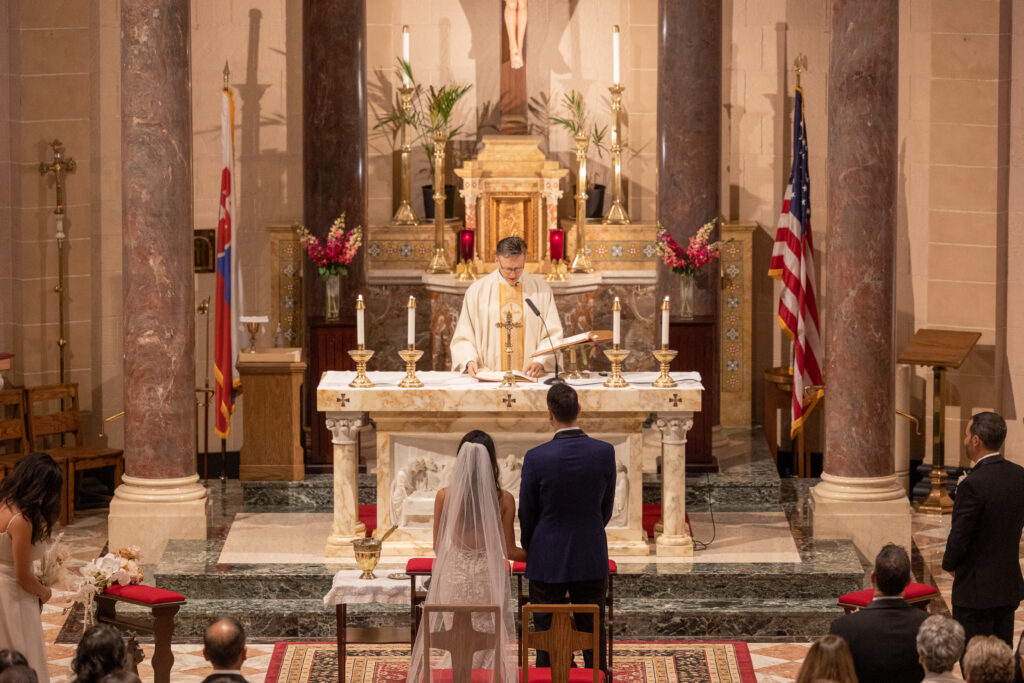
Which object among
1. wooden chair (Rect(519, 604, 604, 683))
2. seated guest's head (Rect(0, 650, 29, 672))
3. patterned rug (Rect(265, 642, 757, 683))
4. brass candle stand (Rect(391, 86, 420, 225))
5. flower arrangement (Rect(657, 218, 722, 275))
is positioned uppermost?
brass candle stand (Rect(391, 86, 420, 225))

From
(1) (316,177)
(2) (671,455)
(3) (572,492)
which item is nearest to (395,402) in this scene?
(2) (671,455)

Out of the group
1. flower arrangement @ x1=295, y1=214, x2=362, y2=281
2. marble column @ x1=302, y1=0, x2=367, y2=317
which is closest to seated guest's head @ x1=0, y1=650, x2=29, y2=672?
flower arrangement @ x1=295, y1=214, x2=362, y2=281

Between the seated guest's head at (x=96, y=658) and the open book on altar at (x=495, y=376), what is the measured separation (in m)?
4.90

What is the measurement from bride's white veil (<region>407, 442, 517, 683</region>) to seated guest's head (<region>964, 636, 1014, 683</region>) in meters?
2.44

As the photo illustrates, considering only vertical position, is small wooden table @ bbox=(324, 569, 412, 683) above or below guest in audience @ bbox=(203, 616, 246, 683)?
below

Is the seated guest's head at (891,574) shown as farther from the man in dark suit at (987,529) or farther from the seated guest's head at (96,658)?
the seated guest's head at (96,658)

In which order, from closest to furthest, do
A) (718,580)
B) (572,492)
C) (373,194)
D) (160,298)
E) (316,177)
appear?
(572,492), (718,580), (160,298), (316,177), (373,194)

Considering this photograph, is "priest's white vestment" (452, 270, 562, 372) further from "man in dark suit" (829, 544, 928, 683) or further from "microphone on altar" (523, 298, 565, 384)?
"man in dark suit" (829, 544, 928, 683)

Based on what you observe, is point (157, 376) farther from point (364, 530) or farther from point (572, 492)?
point (572, 492)

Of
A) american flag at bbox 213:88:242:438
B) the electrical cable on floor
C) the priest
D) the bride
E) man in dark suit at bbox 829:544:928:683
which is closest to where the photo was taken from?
man in dark suit at bbox 829:544:928:683

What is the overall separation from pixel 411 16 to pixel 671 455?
6389mm

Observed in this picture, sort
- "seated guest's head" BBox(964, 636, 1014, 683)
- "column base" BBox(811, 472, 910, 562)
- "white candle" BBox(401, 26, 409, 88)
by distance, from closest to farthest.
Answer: "seated guest's head" BBox(964, 636, 1014, 683)
"column base" BBox(811, 472, 910, 562)
"white candle" BBox(401, 26, 409, 88)

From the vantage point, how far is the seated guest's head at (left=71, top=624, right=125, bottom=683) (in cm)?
552

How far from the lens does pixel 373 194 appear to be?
1482cm
